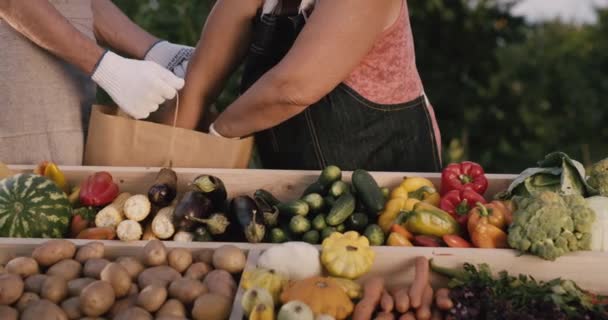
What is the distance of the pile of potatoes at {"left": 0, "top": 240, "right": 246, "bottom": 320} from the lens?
2031mm

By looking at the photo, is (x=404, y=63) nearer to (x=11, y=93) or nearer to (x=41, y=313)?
(x=11, y=93)

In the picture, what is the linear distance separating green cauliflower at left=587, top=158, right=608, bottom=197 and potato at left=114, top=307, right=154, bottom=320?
1.59 metres

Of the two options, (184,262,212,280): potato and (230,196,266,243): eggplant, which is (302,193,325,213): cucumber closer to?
(230,196,266,243): eggplant

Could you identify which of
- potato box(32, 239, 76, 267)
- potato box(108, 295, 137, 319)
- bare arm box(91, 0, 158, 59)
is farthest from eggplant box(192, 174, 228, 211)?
bare arm box(91, 0, 158, 59)

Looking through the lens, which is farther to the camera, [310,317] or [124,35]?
[124,35]

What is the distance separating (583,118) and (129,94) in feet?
22.1

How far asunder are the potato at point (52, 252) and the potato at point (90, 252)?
28mm

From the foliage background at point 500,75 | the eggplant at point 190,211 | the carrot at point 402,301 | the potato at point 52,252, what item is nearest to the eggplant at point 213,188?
the eggplant at point 190,211

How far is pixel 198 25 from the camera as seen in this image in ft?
17.5

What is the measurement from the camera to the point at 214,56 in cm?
339

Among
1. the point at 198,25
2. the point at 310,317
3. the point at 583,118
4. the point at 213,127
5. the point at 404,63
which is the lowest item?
the point at 583,118

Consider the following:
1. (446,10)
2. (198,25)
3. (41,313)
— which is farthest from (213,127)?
(446,10)

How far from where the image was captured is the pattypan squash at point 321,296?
2016 mm

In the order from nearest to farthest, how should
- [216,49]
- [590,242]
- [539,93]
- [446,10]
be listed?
[590,242] → [216,49] → [446,10] → [539,93]
